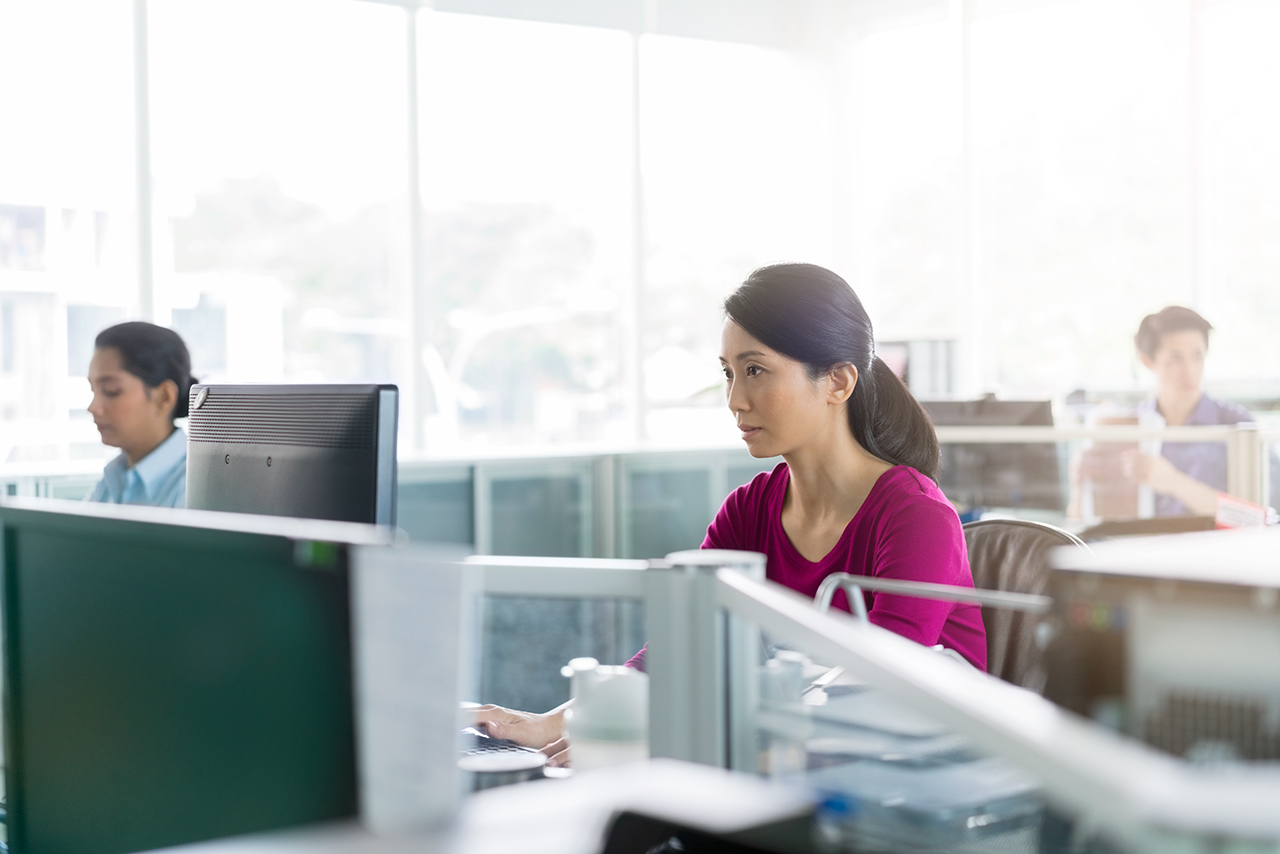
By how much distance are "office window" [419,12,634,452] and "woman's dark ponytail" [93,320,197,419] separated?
6.39ft

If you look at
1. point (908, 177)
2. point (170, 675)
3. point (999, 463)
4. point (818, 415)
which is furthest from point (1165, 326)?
point (170, 675)

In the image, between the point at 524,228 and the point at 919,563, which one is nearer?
the point at 919,563

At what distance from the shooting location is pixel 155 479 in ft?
8.30

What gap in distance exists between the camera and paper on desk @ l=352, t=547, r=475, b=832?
0.67 meters

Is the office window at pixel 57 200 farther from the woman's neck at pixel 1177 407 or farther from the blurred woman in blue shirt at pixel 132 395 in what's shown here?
the woman's neck at pixel 1177 407

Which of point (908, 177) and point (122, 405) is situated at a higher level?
point (908, 177)

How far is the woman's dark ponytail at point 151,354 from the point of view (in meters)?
2.66

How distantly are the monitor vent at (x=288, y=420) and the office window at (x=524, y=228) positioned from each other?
3310mm

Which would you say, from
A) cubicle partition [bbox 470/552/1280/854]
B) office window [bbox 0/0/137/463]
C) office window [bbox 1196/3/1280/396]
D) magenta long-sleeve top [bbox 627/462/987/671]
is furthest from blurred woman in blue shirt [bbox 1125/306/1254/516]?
office window [bbox 0/0/137/463]

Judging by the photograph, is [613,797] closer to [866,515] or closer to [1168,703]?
[1168,703]

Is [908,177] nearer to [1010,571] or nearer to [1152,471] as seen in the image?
[1152,471]

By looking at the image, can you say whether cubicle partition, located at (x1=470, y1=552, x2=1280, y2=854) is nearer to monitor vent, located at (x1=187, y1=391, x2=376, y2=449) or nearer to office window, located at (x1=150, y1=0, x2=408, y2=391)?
monitor vent, located at (x1=187, y1=391, x2=376, y2=449)

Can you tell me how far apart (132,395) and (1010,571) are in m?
1.85

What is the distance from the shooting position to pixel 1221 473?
3.15 meters
